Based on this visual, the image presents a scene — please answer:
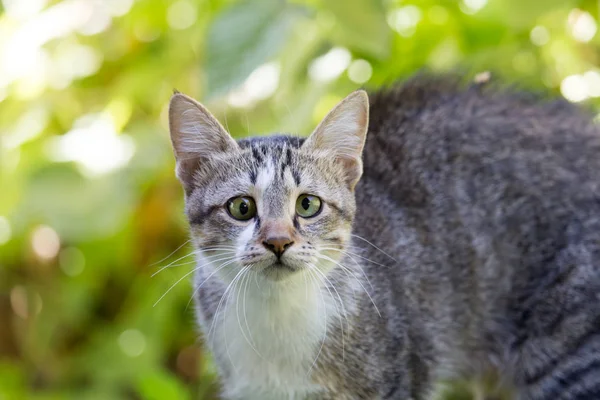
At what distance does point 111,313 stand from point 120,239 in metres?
0.67

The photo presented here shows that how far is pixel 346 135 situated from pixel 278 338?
70cm

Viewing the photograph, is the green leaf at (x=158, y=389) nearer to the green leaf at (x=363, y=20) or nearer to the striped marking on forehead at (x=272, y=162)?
the striped marking on forehead at (x=272, y=162)

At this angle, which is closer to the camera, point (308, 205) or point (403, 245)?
point (308, 205)

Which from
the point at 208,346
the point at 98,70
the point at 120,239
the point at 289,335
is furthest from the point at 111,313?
the point at 289,335

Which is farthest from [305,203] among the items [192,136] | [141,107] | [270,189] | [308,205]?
[141,107]

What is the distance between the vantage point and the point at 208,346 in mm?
2764

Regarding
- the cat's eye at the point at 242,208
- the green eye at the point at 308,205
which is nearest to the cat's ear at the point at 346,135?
the green eye at the point at 308,205

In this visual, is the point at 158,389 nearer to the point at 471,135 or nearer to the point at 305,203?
the point at 305,203

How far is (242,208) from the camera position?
245cm

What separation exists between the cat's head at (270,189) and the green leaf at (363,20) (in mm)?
180

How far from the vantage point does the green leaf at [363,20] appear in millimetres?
2334

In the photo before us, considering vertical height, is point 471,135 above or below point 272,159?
above

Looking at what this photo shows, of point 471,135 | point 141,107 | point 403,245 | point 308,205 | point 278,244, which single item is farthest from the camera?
point 141,107

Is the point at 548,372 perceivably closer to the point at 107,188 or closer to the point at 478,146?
the point at 478,146
